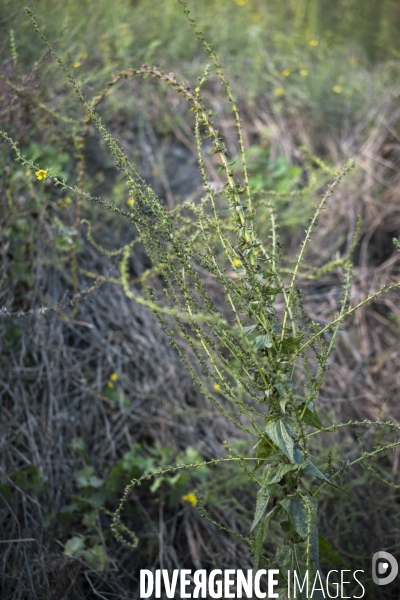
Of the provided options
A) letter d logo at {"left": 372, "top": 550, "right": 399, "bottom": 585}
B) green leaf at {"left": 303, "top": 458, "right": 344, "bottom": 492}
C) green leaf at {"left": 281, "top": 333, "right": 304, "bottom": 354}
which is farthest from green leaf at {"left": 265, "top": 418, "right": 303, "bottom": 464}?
letter d logo at {"left": 372, "top": 550, "right": 399, "bottom": 585}

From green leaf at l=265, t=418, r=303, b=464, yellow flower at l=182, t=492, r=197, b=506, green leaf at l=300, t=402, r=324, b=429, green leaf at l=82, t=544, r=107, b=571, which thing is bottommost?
green leaf at l=82, t=544, r=107, b=571

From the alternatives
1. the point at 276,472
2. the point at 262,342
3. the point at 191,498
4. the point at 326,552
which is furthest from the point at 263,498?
the point at 191,498

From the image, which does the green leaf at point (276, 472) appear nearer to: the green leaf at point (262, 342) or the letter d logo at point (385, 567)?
the green leaf at point (262, 342)

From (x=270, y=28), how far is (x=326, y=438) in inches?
136

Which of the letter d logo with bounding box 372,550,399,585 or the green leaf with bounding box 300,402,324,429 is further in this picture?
the letter d logo with bounding box 372,550,399,585

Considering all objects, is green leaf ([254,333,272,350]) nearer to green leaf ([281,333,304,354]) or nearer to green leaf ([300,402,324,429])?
green leaf ([281,333,304,354])

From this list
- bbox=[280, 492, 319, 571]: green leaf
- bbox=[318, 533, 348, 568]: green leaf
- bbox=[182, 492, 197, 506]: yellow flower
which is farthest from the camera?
bbox=[182, 492, 197, 506]: yellow flower

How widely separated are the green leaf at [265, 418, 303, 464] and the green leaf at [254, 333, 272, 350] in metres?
0.17

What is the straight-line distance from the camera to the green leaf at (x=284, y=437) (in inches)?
46.0

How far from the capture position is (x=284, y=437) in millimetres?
1190

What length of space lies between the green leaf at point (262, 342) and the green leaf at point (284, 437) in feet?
0.56

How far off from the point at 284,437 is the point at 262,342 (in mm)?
217

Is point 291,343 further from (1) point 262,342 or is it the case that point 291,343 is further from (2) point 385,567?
(2) point 385,567

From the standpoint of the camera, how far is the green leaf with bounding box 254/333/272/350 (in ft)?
4.07
